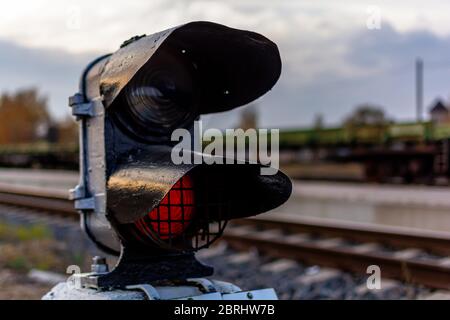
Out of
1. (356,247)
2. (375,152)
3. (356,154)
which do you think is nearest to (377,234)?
(356,247)

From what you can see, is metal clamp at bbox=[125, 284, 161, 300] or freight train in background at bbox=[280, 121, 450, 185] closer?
metal clamp at bbox=[125, 284, 161, 300]

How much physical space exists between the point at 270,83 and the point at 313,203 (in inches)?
432

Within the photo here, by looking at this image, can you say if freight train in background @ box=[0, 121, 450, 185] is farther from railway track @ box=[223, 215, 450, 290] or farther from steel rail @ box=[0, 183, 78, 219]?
railway track @ box=[223, 215, 450, 290]

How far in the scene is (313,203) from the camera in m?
13.8

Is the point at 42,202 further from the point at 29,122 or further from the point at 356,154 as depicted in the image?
the point at 29,122

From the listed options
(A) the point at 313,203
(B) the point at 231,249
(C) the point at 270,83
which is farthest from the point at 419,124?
(C) the point at 270,83

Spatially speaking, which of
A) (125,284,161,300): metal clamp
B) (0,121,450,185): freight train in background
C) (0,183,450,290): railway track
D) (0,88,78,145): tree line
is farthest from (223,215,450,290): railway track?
(0,88,78,145): tree line

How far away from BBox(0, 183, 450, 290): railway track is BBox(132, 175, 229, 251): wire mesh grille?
12.3 feet

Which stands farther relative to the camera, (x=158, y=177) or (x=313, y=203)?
(x=313, y=203)

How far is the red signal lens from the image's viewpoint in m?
2.78

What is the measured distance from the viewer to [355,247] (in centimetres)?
785

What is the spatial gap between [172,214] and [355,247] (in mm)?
5480

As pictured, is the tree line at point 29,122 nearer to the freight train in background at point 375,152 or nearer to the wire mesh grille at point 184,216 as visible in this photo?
the freight train in background at point 375,152

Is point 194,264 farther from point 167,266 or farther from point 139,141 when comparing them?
point 139,141
